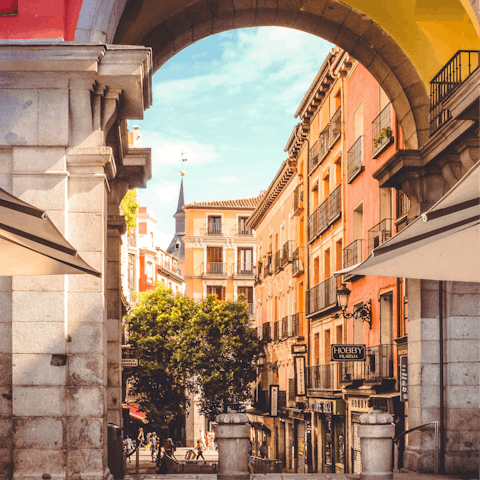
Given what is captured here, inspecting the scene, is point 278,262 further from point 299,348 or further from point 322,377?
point 322,377

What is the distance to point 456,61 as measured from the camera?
48.3ft

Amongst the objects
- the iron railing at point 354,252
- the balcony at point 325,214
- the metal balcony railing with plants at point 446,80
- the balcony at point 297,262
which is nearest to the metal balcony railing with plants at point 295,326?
the balcony at point 297,262

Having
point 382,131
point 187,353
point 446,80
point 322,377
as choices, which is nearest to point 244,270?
point 187,353

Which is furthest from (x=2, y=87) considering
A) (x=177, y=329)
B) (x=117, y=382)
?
(x=177, y=329)

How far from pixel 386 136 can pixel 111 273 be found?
11299 millimetres

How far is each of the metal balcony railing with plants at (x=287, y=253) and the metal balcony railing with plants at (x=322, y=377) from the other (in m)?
8.41

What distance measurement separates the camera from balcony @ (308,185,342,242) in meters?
32.8

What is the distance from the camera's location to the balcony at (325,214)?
108 feet

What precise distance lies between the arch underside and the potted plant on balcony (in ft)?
28.3

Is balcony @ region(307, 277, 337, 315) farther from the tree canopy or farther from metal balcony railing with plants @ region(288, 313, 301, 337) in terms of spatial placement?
the tree canopy

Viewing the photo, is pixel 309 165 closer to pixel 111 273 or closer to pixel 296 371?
pixel 296 371

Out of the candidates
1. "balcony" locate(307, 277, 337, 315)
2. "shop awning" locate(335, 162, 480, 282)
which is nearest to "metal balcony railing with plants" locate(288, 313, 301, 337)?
"balcony" locate(307, 277, 337, 315)

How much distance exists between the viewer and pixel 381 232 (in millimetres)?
24844

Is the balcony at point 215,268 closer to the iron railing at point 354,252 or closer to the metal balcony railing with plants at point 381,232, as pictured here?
the iron railing at point 354,252
